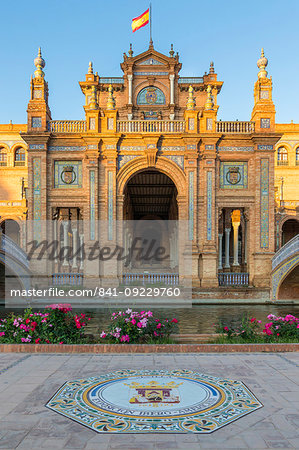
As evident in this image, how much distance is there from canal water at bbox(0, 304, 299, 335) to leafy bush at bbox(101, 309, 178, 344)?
3.91 m

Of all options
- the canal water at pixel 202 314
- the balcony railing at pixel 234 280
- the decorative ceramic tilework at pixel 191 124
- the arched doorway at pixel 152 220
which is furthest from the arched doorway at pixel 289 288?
the arched doorway at pixel 152 220

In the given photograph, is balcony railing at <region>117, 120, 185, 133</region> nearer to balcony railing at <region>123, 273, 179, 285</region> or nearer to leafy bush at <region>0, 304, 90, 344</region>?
balcony railing at <region>123, 273, 179, 285</region>

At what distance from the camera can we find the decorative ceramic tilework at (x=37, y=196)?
21.3 metres

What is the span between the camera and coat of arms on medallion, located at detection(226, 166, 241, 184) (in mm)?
21703

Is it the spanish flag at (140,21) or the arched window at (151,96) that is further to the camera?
the arched window at (151,96)

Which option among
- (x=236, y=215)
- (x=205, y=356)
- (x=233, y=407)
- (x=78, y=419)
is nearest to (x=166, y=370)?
(x=205, y=356)

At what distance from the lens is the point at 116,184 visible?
21.6 m

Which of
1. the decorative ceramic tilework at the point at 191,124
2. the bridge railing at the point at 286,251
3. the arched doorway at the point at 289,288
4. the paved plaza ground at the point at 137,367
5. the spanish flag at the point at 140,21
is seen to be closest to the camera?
the paved plaza ground at the point at 137,367

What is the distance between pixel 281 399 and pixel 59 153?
1838 cm

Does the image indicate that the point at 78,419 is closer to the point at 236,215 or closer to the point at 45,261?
the point at 45,261

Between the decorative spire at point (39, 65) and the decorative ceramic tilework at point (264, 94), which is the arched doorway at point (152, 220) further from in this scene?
the decorative spire at point (39, 65)

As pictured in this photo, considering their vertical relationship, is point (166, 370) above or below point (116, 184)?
below

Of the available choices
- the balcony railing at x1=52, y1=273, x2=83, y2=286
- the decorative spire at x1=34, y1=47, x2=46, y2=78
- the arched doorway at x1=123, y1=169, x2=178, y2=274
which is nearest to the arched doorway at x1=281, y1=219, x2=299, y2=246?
the arched doorway at x1=123, y1=169, x2=178, y2=274

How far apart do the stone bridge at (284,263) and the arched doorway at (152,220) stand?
9.60 meters
